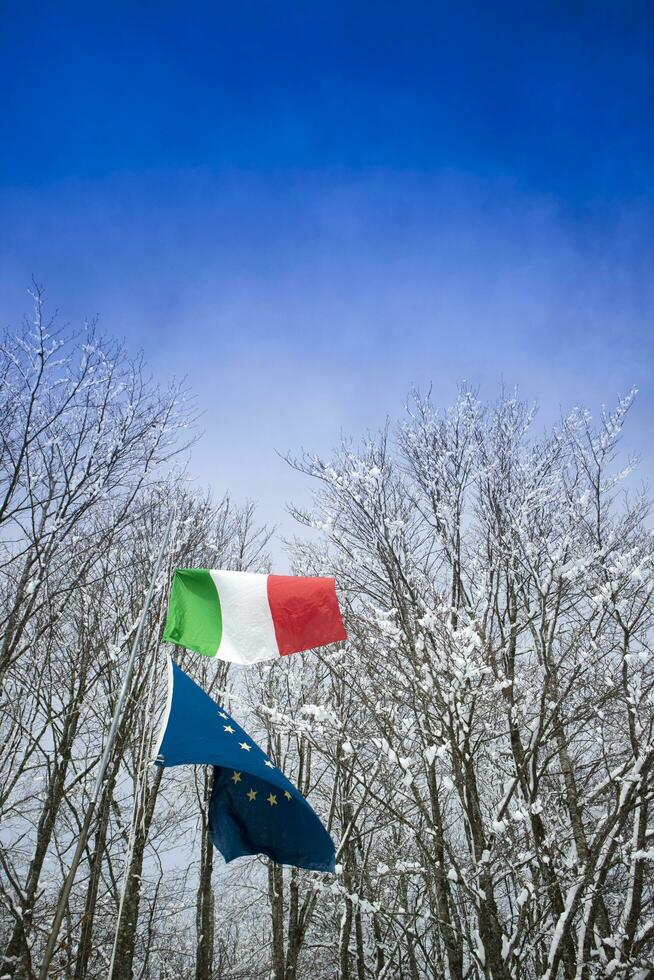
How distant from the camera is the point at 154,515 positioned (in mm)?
11461

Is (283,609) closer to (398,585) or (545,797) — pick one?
(398,585)

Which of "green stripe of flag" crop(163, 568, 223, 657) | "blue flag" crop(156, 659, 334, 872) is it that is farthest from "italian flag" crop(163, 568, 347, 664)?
"blue flag" crop(156, 659, 334, 872)

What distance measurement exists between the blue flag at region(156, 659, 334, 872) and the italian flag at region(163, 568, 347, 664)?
42cm

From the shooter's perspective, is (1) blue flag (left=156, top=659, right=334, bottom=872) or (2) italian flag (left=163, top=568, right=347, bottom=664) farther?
(2) italian flag (left=163, top=568, right=347, bottom=664)

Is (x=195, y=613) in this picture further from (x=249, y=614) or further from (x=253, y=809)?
(x=253, y=809)

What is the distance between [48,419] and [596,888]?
8.00m

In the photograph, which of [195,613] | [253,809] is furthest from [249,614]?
[253,809]

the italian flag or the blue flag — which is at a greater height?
the italian flag

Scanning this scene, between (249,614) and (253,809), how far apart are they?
189 centimetres

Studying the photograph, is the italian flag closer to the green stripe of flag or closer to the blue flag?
the green stripe of flag

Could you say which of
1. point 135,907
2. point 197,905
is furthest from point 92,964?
point 135,907

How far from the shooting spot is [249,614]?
5.81 metres

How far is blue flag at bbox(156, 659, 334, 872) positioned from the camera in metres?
5.20

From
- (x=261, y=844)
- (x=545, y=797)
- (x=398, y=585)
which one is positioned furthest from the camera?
(x=545, y=797)
